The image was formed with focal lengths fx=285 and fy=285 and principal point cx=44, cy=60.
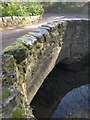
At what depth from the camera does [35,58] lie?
22.0ft

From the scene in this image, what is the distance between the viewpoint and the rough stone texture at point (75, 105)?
27.1 ft

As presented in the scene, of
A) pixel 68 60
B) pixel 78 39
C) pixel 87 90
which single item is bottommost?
pixel 87 90

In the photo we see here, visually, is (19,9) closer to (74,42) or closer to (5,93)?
(74,42)

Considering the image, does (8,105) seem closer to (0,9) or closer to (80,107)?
(80,107)

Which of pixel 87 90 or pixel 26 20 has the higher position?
pixel 26 20

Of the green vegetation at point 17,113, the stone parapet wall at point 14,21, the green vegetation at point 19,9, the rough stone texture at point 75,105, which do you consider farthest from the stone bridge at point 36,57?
the green vegetation at point 19,9

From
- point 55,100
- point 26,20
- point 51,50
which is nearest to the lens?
point 51,50

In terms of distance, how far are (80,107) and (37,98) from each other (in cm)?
135

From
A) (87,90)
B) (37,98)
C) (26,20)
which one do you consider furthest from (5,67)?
(26,20)

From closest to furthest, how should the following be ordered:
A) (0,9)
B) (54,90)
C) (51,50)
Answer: (51,50)
(54,90)
(0,9)

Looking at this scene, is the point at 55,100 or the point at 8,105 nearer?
the point at 8,105

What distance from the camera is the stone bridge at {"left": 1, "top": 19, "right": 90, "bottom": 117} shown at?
3856mm

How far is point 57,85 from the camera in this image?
Answer: 33.0ft

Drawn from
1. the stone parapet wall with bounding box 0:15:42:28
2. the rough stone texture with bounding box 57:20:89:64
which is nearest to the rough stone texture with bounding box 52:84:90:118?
the rough stone texture with bounding box 57:20:89:64
